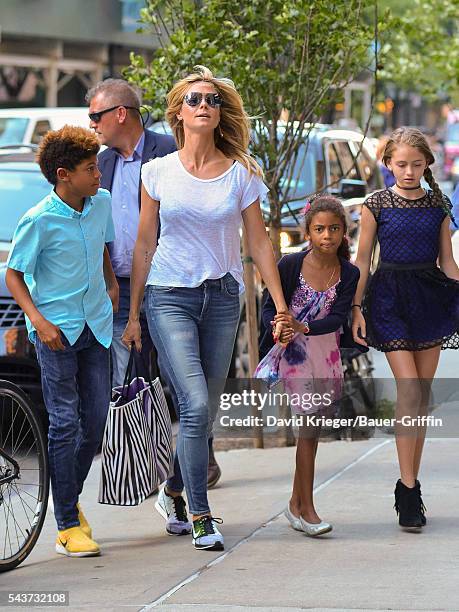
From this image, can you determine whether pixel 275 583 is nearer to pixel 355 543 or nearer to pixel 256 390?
pixel 355 543

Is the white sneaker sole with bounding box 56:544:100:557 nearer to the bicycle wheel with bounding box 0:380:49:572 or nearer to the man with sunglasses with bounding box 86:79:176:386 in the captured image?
the bicycle wheel with bounding box 0:380:49:572

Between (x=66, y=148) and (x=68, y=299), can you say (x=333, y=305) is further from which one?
(x=66, y=148)

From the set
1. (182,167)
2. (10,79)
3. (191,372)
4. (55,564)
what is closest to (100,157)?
(182,167)

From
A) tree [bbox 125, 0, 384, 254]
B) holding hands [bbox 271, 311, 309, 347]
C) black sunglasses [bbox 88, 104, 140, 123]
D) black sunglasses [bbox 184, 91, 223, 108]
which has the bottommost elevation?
holding hands [bbox 271, 311, 309, 347]

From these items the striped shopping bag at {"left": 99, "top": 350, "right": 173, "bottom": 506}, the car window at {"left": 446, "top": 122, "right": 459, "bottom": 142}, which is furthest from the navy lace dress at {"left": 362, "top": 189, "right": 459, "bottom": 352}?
the car window at {"left": 446, "top": 122, "right": 459, "bottom": 142}

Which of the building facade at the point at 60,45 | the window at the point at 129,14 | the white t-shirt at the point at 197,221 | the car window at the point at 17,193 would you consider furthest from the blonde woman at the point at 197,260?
the window at the point at 129,14

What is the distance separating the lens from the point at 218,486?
24.7 feet

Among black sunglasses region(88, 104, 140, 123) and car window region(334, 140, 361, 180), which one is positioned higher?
black sunglasses region(88, 104, 140, 123)

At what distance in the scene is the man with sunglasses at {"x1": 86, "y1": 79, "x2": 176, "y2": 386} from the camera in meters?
6.79

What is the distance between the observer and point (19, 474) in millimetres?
5867

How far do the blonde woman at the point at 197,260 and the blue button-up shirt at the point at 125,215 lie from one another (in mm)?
643

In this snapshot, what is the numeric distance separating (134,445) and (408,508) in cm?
124

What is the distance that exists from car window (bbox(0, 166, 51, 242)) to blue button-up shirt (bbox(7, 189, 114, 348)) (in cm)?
352

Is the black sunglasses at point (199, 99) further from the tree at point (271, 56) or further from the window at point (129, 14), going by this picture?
the window at point (129, 14)
